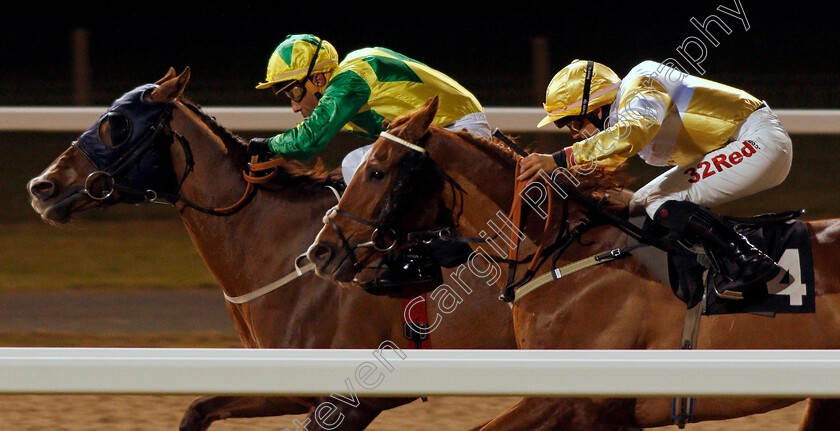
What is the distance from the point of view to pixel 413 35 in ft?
55.4

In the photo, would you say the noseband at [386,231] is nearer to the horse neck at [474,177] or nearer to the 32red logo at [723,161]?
the horse neck at [474,177]

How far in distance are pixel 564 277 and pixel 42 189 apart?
1.74 m

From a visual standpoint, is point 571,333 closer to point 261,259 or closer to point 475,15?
point 261,259

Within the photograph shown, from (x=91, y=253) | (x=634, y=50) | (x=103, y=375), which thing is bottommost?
(x=634, y=50)

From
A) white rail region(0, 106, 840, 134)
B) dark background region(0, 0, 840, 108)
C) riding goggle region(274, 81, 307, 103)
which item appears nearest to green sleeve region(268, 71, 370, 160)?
riding goggle region(274, 81, 307, 103)

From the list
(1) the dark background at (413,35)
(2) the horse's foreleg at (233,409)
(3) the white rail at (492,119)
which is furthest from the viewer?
(1) the dark background at (413,35)

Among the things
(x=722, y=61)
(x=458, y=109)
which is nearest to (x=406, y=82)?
(x=458, y=109)

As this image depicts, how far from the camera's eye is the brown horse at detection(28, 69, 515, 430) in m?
3.66

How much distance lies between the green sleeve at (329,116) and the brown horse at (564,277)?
1.72ft

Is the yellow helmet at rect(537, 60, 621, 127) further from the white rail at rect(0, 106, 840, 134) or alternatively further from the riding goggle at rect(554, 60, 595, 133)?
the white rail at rect(0, 106, 840, 134)

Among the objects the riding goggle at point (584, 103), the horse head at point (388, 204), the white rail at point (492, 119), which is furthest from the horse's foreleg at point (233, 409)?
the white rail at point (492, 119)

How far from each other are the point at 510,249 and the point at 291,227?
0.88 metres

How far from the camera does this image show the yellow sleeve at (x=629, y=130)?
9.91 feet

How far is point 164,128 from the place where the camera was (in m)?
3.82
